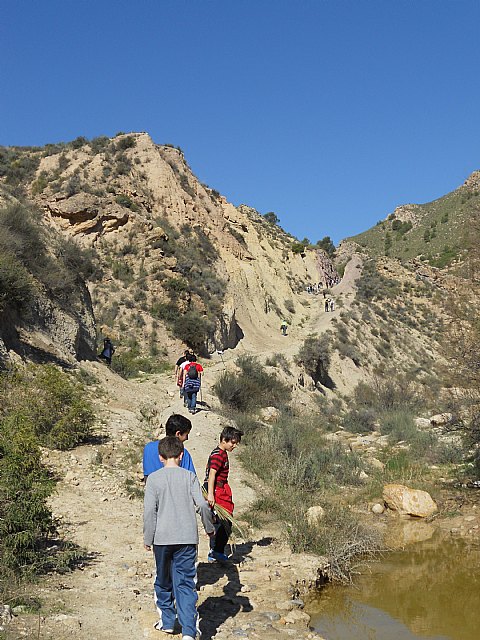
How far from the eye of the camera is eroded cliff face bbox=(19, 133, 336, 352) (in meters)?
26.7

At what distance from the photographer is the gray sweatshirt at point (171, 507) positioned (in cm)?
444

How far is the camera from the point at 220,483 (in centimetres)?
655

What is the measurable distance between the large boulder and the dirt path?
290 cm

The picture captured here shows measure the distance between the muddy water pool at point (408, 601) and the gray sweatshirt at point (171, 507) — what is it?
2534 millimetres

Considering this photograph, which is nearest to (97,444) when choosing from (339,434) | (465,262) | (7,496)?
(7,496)

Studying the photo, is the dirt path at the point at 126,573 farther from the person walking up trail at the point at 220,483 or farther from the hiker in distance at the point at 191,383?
the hiker in distance at the point at 191,383

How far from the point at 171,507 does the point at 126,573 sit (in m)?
2.41

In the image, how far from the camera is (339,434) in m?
19.8

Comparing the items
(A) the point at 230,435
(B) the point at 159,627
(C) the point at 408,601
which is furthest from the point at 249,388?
(B) the point at 159,627

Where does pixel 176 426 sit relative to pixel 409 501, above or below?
above

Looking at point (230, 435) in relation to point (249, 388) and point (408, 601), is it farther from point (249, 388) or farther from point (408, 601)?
point (249, 388)

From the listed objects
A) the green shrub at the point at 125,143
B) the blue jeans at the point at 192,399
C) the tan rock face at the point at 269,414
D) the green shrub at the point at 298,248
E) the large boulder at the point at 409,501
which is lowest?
the large boulder at the point at 409,501

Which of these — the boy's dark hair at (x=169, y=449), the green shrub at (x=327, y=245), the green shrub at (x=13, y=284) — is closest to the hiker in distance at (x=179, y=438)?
the boy's dark hair at (x=169, y=449)

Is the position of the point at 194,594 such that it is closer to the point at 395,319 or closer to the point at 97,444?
the point at 97,444
